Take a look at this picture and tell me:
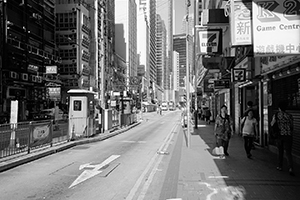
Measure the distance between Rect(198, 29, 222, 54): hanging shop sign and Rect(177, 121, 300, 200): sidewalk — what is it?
14.1 ft

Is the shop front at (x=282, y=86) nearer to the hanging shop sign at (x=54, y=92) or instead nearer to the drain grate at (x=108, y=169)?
the drain grate at (x=108, y=169)

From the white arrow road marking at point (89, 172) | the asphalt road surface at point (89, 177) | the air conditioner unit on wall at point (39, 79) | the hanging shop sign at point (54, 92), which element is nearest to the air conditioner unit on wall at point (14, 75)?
the air conditioner unit on wall at point (39, 79)

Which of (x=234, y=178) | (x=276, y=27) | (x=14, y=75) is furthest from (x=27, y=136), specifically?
(x=14, y=75)

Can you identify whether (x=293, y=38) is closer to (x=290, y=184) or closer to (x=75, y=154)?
(x=290, y=184)

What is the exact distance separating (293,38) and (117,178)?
17.3ft

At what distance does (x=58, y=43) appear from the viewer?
48781 mm

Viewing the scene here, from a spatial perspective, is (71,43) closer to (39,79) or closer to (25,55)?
(39,79)

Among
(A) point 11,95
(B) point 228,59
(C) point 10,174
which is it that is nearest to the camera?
(C) point 10,174

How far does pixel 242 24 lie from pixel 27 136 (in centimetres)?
819

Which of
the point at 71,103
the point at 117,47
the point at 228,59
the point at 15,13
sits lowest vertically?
the point at 71,103

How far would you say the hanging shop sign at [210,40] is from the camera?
1127 cm

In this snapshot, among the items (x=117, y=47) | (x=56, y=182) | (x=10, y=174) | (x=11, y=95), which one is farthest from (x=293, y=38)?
(x=117, y=47)

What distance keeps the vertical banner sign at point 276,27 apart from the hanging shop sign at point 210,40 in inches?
209

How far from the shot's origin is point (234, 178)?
693cm
